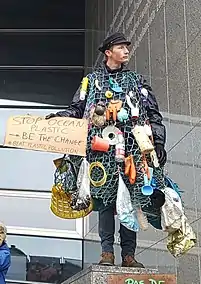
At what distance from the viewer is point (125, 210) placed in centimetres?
382

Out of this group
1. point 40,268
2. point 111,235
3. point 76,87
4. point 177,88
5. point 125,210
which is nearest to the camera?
point 125,210

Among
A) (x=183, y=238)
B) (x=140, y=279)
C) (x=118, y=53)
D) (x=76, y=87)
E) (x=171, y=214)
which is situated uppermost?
(x=76, y=87)

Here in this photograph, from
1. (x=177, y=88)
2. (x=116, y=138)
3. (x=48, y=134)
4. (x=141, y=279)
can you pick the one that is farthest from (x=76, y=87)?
(x=141, y=279)

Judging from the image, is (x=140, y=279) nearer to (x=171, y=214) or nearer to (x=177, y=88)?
(x=171, y=214)

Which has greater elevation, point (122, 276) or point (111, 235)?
point (111, 235)

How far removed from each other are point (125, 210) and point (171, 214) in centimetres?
29

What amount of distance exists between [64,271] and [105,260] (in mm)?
6619

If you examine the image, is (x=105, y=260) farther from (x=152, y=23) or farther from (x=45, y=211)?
(x=45, y=211)

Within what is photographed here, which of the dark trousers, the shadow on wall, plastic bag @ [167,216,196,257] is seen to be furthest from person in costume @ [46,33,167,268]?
the shadow on wall

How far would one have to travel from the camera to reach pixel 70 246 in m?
10.6

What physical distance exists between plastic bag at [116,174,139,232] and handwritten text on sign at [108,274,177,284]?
0.29 meters

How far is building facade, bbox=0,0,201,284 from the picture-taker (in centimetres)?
514

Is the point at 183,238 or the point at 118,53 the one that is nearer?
the point at 183,238

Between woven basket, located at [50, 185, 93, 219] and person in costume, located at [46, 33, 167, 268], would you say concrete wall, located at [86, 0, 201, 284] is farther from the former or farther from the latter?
woven basket, located at [50, 185, 93, 219]
